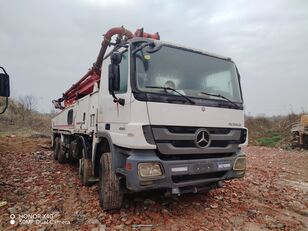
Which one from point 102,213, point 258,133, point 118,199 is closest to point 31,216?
point 102,213

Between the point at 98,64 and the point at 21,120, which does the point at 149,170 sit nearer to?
the point at 98,64

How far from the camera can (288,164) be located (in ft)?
29.8

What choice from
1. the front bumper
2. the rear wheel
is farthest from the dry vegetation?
the front bumper

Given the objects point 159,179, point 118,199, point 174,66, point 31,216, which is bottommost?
point 31,216

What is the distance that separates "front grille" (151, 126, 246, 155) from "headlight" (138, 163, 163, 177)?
21 cm

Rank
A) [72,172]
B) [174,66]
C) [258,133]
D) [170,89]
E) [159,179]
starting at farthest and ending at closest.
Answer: [258,133], [72,172], [174,66], [170,89], [159,179]

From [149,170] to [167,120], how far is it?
2.29ft

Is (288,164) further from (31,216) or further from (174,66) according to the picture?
(31,216)

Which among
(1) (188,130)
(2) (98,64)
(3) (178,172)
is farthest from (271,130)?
(3) (178,172)

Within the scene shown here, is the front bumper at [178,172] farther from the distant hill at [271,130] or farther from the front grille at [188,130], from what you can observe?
the distant hill at [271,130]

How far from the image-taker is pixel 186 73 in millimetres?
3771

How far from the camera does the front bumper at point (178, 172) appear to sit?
10.2ft

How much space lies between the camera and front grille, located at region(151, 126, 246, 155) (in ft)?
10.7

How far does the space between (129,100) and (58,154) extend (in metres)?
6.40
